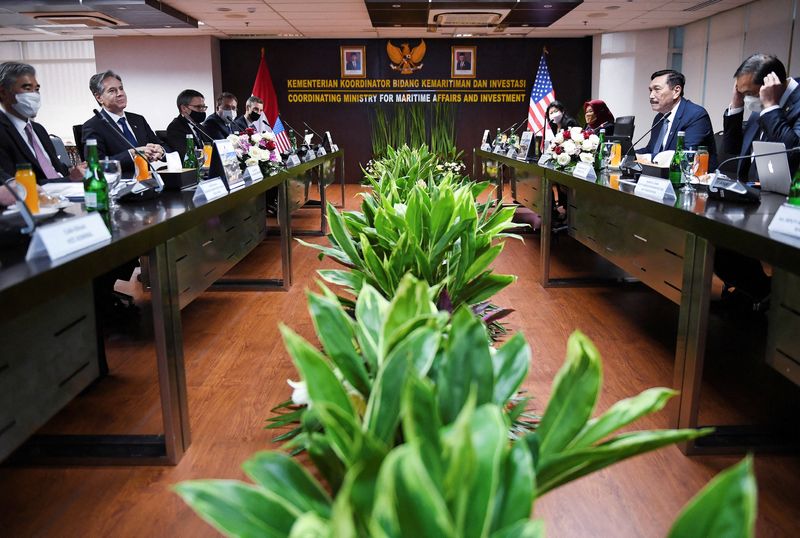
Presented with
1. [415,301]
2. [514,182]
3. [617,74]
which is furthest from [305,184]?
[617,74]

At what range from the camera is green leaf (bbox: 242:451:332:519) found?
66cm

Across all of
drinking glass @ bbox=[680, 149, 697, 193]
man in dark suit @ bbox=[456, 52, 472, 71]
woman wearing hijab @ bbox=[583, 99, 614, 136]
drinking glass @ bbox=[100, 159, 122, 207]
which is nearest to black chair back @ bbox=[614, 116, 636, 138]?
woman wearing hijab @ bbox=[583, 99, 614, 136]

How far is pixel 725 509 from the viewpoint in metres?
0.54

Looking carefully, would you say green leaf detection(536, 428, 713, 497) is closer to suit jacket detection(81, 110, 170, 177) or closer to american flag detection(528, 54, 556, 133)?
suit jacket detection(81, 110, 170, 177)

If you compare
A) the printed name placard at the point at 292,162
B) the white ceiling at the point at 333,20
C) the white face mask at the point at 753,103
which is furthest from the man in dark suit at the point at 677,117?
the white ceiling at the point at 333,20

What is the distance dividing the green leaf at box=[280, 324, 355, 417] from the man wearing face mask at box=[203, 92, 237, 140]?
5677 millimetres

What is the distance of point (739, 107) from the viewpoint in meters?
3.87

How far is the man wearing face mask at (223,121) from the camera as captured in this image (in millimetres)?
6133

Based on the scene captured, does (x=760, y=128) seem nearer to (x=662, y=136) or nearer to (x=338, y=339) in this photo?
(x=662, y=136)

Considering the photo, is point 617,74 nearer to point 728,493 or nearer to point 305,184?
point 305,184

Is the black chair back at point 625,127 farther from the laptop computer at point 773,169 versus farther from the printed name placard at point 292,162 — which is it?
the laptop computer at point 773,169

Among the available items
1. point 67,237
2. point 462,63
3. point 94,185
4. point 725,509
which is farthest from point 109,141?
point 462,63

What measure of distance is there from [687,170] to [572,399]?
2.18 meters

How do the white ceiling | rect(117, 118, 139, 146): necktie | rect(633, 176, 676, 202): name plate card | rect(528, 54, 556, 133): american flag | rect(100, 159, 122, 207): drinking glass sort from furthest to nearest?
1. rect(528, 54, 556, 133): american flag
2. the white ceiling
3. rect(117, 118, 139, 146): necktie
4. rect(633, 176, 676, 202): name plate card
5. rect(100, 159, 122, 207): drinking glass
